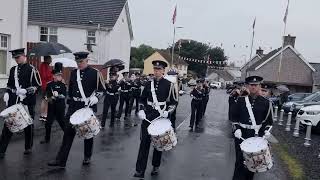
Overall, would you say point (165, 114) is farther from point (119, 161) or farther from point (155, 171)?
point (119, 161)

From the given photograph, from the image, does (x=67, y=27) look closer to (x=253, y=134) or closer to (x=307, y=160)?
(x=307, y=160)

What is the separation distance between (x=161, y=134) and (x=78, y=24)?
32.7 m

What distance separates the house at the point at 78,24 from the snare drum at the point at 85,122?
3034cm

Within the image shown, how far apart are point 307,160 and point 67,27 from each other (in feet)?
99.1

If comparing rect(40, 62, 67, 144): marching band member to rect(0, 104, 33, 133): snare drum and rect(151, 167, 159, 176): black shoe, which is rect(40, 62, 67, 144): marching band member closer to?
rect(0, 104, 33, 133): snare drum

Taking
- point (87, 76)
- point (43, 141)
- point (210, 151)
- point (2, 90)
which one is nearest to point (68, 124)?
point (87, 76)

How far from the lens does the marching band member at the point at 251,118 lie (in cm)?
790

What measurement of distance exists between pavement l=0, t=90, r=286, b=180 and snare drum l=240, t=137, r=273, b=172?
2003mm

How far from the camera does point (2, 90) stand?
71.8ft

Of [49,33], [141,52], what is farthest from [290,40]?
[141,52]

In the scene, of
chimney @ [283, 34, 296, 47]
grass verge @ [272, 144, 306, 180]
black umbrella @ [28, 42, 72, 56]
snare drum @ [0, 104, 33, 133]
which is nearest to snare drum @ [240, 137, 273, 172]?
grass verge @ [272, 144, 306, 180]

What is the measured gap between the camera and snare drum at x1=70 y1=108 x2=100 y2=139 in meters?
8.74

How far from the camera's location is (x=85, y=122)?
8.75m

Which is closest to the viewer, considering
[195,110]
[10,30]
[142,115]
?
[142,115]
